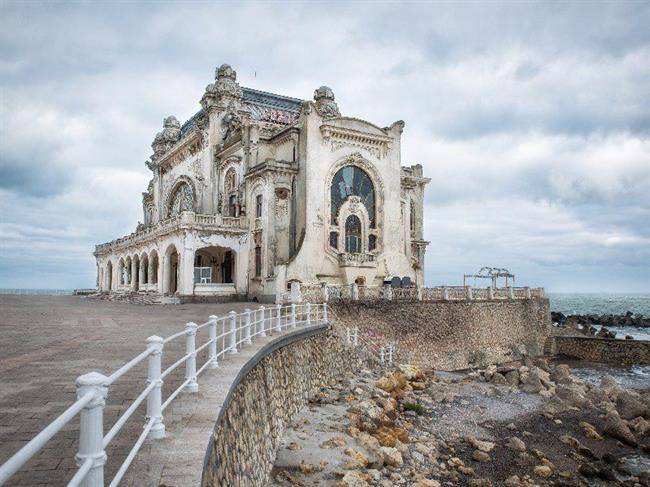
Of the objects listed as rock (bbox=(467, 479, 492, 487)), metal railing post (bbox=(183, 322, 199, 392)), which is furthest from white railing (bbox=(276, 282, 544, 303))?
metal railing post (bbox=(183, 322, 199, 392))

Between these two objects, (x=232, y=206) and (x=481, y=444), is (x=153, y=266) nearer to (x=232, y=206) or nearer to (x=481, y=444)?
(x=232, y=206)

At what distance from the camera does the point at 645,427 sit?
55.4 feet

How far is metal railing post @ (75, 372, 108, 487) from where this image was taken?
2.91 meters

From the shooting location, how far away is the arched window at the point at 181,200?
43.6 metres

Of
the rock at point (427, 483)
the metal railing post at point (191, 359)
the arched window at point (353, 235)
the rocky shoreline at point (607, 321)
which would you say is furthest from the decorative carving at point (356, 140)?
the rocky shoreline at point (607, 321)

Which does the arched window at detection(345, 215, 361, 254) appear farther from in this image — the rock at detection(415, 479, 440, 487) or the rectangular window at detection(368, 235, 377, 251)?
the rock at detection(415, 479, 440, 487)

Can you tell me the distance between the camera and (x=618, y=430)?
16.3m

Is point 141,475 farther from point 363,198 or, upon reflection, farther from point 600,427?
point 363,198

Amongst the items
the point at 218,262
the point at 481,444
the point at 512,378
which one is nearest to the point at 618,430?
the point at 481,444

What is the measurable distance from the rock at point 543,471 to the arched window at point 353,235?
22.3m

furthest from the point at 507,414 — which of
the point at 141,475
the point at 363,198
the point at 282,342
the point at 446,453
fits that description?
the point at 363,198

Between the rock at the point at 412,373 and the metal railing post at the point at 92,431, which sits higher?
the metal railing post at the point at 92,431

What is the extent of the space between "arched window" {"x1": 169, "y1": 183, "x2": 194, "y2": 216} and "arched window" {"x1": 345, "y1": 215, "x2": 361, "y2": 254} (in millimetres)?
14721

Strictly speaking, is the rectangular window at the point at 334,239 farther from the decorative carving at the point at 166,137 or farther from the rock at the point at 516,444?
the decorative carving at the point at 166,137
